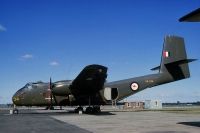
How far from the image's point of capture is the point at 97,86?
31641mm

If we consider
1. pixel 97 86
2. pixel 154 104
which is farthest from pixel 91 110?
pixel 154 104

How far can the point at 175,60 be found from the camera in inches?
1410

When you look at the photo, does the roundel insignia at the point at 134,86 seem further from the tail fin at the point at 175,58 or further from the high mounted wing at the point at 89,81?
the high mounted wing at the point at 89,81

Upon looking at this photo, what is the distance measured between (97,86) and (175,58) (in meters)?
10.1

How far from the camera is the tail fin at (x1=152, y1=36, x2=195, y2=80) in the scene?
35.6 metres

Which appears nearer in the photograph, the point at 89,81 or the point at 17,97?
the point at 89,81

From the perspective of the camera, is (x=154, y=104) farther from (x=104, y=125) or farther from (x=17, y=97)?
(x=104, y=125)

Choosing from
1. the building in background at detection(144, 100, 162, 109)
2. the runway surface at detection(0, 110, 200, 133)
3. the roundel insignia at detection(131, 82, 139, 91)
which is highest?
the roundel insignia at detection(131, 82, 139, 91)

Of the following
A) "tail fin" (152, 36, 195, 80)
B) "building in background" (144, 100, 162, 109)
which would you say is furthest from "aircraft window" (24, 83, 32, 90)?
"building in background" (144, 100, 162, 109)

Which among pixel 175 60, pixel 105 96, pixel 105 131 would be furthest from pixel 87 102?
pixel 105 131

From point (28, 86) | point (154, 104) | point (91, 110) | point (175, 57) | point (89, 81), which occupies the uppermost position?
point (175, 57)

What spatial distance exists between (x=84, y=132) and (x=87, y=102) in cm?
1949

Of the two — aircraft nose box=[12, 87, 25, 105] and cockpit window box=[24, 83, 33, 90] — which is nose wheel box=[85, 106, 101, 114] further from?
aircraft nose box=[12, 87, 25, 105]

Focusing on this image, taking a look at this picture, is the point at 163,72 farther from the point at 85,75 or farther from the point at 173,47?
the point at 85,75
